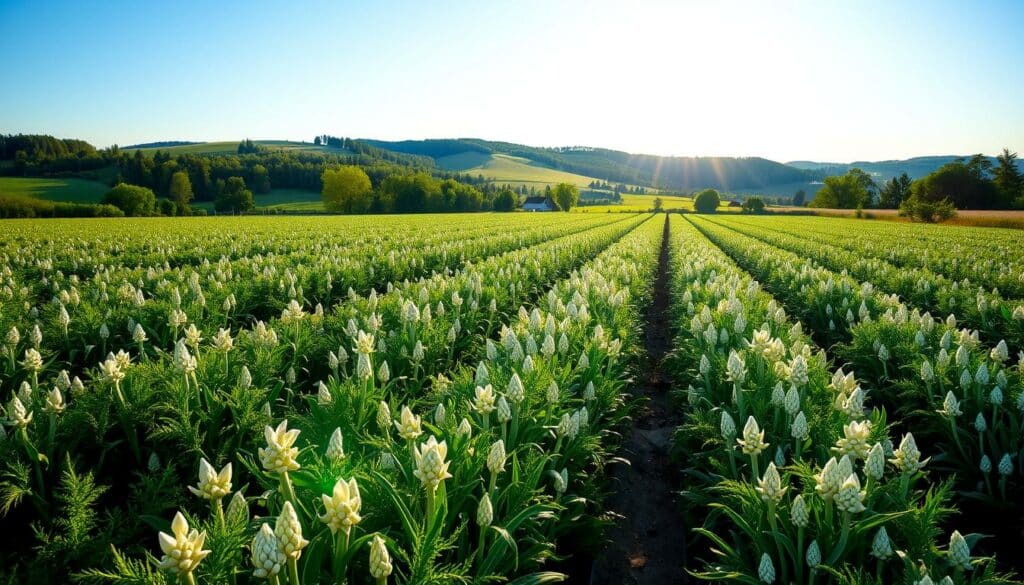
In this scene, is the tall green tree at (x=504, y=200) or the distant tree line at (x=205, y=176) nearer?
the distant tree line at (x=205, y=176)

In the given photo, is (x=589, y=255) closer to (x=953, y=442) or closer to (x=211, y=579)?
(x=953, y=442)

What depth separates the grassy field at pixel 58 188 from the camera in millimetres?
77250

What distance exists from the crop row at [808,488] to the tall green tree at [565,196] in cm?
11165

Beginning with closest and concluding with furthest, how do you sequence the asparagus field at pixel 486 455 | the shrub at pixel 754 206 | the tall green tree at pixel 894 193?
the asparagus field at pixel 486 455 < the tall green tree at pixel 894 193 < the shrub at pixel 754 206

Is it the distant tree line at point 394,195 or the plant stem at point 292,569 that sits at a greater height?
the distant tree line at point 394,195

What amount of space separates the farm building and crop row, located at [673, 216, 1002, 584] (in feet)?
373

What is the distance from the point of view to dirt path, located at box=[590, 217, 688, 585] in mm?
3568

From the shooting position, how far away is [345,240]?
68.9 ft

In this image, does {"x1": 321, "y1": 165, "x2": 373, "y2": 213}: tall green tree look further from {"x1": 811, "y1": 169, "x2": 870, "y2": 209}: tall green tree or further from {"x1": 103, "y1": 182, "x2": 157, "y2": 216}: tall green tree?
{"x1": 811, "y1": 169, "x2": 870, "y2": 209}: tall green tree

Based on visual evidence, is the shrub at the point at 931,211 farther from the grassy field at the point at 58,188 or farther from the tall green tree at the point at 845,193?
the grassy field at the point at 58,188

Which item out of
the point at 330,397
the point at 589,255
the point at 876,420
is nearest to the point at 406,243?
the point at 589,255

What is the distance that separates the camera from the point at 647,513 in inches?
168

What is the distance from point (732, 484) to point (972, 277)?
13.4 meters

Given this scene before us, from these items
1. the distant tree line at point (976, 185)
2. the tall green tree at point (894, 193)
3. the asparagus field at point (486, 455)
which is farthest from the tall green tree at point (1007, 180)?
the asparagus field at point (486, 455)
